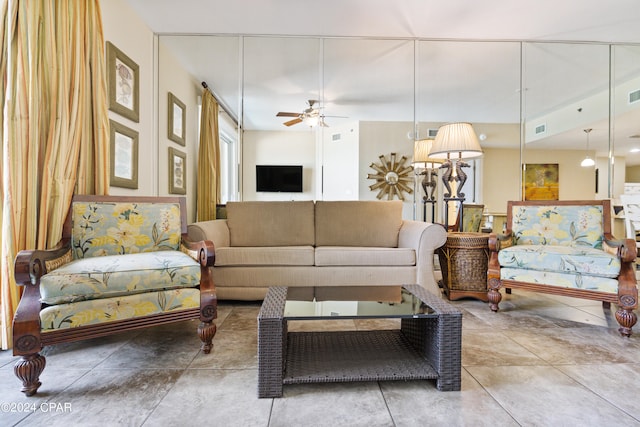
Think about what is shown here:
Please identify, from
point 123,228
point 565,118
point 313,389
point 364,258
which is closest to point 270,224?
point 364,258

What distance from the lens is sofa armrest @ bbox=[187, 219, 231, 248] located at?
8.20ft

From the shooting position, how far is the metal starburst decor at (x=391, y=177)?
14.8 ft

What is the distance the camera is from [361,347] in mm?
1608

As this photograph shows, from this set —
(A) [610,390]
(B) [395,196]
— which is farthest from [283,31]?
(A) [610,390]

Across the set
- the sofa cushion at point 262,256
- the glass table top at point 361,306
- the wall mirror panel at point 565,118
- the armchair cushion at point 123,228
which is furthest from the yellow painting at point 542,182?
the armchair cushion at point 123,228

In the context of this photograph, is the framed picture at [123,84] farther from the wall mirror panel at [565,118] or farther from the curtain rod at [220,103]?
the wall mirror panel at [565,118]

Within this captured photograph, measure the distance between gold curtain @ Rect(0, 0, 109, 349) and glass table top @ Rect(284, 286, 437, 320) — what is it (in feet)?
4.99

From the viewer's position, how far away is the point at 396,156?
15.0ft

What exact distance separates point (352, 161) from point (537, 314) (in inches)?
113

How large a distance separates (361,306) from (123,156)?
258 cm

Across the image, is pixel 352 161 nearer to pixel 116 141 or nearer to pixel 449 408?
pixel 116 141

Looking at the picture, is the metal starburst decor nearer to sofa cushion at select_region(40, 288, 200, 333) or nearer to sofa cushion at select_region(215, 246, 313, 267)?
sofa cushion at select_region(215, 246, 313, 267)

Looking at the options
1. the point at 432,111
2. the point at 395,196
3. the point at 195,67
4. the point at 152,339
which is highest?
the point at 195,67

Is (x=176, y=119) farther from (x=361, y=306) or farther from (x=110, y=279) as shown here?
(x=361, y=306)
